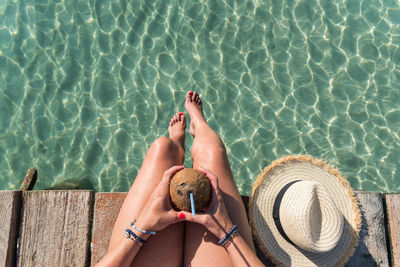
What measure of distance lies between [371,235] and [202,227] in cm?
196

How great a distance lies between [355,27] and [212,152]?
3377 mm

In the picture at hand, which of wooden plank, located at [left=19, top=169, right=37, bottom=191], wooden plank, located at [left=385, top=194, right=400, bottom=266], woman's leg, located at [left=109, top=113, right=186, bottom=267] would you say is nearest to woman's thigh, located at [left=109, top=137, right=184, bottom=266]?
woman's leg, located at [left=109, top=113, right=186, bottom=267]

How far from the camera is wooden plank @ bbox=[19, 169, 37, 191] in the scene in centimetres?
379

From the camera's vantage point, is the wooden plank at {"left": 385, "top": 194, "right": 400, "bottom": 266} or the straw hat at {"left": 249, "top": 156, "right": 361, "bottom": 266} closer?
the straw hat at {"left": 249, "top": 156, "right": 361, "bottom": 266}

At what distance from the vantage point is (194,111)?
12.9 feet

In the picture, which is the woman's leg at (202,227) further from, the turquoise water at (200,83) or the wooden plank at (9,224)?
the wooden plank at (9,224)

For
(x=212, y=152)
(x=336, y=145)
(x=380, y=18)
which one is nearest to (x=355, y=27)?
(x=380, y=18)

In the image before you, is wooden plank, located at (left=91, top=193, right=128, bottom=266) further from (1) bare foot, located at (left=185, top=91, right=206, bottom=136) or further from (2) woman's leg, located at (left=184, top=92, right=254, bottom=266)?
(1) bare foot, located at (left=185, top=91, right=206, bottom=136)

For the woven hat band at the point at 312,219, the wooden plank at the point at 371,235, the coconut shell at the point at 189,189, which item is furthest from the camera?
the wooden plank at the point at 371,235

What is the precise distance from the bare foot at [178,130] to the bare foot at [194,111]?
13cm

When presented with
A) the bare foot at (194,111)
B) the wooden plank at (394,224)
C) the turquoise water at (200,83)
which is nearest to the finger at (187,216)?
the bare foot at (194,111)

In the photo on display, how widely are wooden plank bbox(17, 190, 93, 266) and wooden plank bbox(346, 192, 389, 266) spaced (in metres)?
2.75

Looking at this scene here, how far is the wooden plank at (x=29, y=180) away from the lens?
12.4 ft

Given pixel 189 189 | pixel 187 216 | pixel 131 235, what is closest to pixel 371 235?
pixel 187 216
